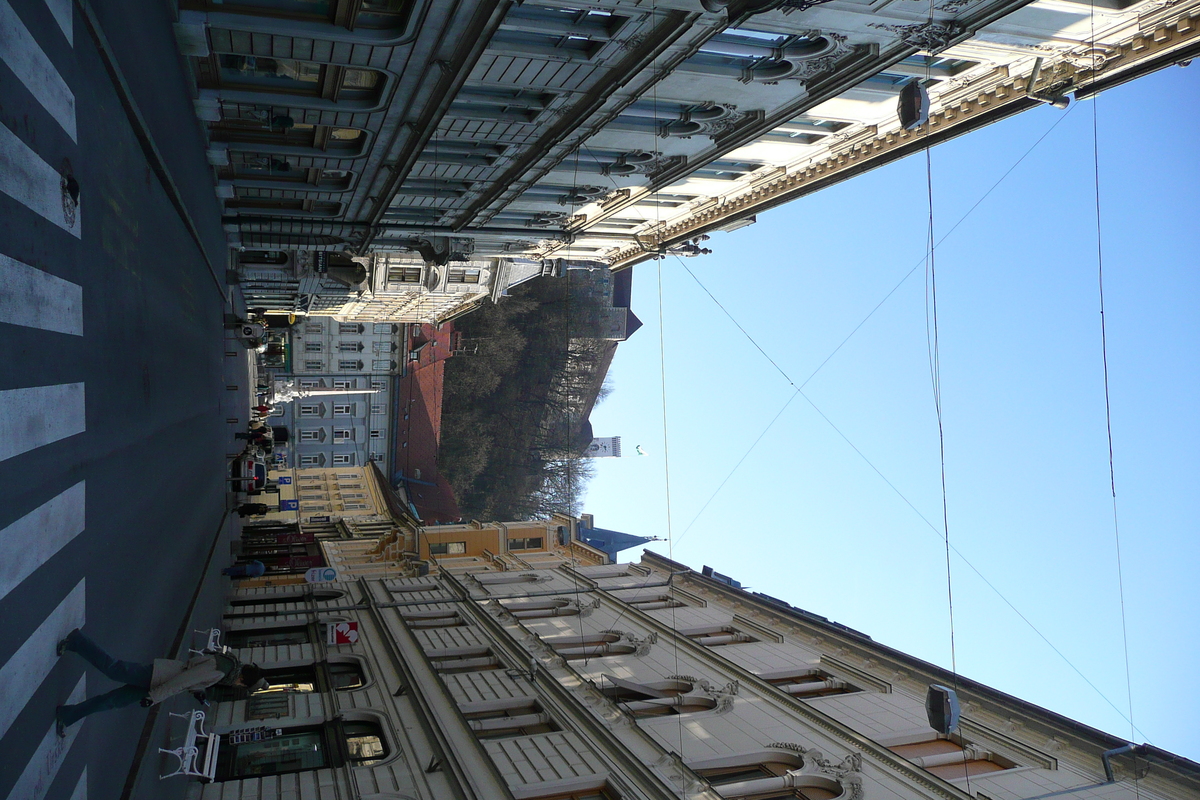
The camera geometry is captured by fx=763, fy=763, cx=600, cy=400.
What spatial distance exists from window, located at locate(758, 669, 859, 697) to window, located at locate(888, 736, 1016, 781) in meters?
3.14

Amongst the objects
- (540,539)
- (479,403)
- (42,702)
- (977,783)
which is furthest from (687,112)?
(479,403)

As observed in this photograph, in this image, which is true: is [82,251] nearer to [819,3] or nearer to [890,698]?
[819,3]

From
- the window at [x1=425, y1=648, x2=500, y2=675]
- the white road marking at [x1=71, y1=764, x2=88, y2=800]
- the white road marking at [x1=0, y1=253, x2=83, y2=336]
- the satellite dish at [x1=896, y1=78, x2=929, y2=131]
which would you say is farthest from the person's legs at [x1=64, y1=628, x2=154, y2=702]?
the satellite dish at [x1=896, y1=78, x2=929, y2=131]

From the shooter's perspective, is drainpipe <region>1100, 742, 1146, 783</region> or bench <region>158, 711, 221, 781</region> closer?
bench <region>158, 711, 221, 781</region>

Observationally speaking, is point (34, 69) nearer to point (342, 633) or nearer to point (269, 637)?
point (342, 633)

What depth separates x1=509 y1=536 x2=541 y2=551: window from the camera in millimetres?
36031

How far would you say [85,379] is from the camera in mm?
8672

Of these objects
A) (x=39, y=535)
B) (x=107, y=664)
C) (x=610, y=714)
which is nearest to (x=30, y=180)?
(x=39, y=535)

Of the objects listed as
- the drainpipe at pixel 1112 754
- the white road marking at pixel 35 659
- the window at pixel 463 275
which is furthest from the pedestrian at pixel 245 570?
the window at pixel 463 275

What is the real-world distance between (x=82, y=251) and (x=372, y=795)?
10196 millimetres

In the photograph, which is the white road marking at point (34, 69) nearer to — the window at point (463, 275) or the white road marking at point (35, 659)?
the white road marking at point (35, 659)

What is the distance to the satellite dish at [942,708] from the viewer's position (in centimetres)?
1278

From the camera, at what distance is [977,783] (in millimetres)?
15352

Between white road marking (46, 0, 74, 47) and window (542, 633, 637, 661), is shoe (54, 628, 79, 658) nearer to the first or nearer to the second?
white road marking (46, 0, 74, 47)
